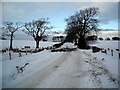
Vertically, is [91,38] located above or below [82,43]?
above

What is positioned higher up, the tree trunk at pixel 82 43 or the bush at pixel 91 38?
the bush at pixel 91 38

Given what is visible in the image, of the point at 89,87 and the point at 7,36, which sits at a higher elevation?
the point at 7,36

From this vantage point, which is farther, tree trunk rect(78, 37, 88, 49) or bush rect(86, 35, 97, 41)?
bush rect(86, 35, 97, 41)

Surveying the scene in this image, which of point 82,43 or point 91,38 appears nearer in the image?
point 82,43

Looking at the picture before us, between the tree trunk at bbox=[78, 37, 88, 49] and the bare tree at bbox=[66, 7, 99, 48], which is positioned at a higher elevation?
the bare tree at bbox=[66, 7, 99, 48]

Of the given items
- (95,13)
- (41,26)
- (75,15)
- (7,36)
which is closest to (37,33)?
(41,26)

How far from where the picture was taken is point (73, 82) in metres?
7.00

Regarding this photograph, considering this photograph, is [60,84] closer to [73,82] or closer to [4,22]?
[73,82]

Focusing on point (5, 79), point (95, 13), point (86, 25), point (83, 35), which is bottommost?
point (5, 79)

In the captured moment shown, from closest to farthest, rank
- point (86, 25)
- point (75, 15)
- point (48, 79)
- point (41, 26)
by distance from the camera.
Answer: point (48, 79), point (86, 25), point (75, 15), point (41, 26)

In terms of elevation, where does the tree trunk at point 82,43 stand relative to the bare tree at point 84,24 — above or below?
below

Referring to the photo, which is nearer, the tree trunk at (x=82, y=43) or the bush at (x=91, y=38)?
the tree trunk at (x=82, y=43)

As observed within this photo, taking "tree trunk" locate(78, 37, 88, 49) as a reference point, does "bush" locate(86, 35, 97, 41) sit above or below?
above

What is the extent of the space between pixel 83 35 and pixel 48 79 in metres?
31.3
